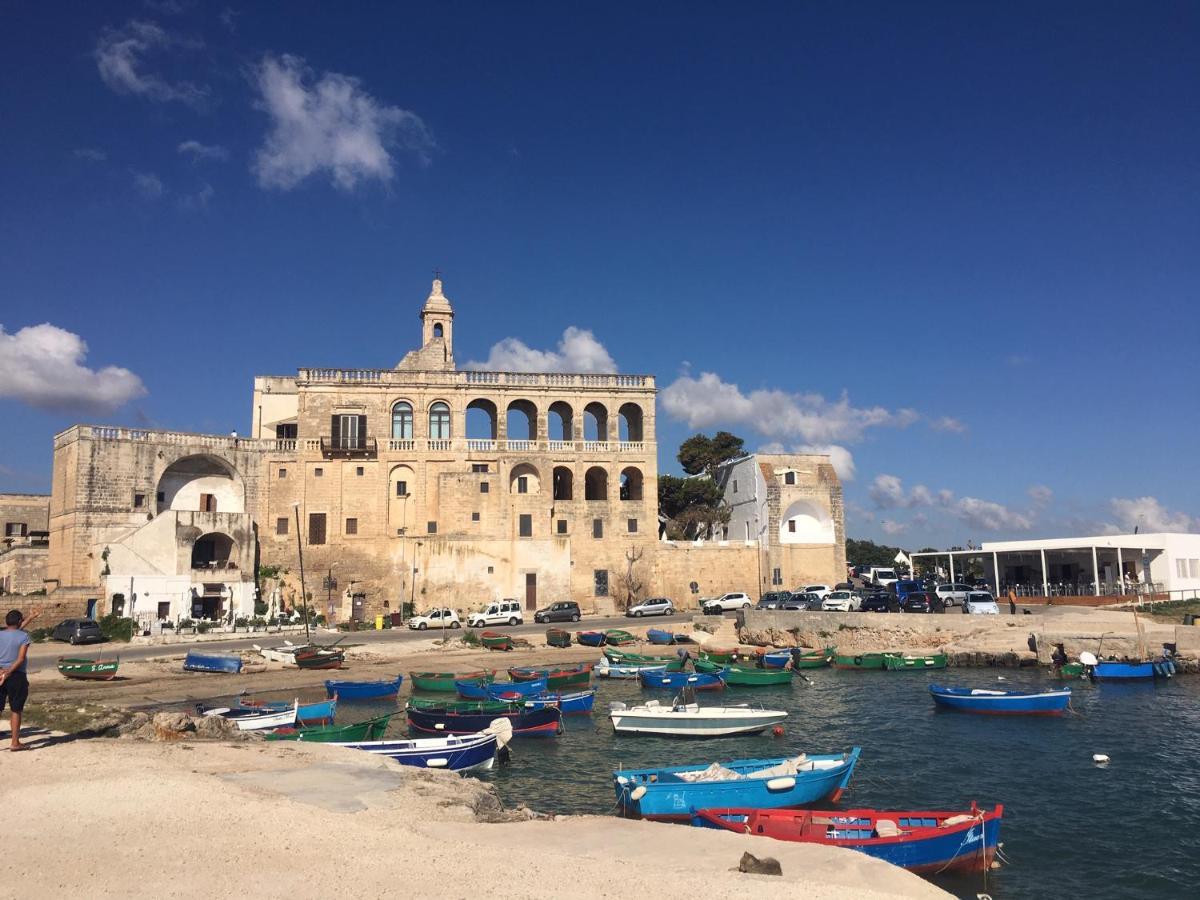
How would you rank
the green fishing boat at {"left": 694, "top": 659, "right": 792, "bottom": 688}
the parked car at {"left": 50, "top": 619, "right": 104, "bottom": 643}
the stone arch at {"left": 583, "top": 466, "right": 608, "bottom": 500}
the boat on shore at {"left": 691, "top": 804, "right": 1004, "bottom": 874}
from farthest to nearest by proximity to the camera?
1. the stone arch at {"left": 583, "top": 466, "right": 608, "bottom": 500}
2. the parked car at {"left": 50, "top": 619, "right": 104, "bottom": 643}
3. the green fishing boat at {"left": 694, "top": 659, "right": 792, "bottom": 688}
4. the boat on shore at {"left": 691, "top": 804, "right": 1004, "bottom": 874}

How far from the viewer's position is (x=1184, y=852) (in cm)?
1553

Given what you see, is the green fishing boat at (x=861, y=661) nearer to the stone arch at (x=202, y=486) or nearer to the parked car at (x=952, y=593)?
the parked car at (x=952, y=593)

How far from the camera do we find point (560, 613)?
46719 mm

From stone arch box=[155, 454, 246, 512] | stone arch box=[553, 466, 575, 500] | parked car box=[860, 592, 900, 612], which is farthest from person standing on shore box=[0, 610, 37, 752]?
stone arch box=[553, 466, 575, 500]

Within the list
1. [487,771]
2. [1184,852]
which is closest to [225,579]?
[487,771]

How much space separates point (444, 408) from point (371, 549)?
9570 mm

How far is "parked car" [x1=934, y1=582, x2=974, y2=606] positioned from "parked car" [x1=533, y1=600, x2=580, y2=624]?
19288 mm

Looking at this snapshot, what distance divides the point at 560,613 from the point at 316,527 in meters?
15.2

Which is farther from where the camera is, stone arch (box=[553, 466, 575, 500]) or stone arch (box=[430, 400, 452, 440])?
stone arch (box=[553, 466, 575, 500])

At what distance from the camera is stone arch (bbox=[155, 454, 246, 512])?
4747 cm

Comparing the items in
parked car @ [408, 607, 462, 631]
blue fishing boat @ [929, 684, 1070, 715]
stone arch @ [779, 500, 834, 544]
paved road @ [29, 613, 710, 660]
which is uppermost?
stone arch @ [779, 500, 834, 544]

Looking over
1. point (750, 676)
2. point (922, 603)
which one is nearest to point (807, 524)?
point (922, 603)

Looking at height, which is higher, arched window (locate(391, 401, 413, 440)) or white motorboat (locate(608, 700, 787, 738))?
arched window (locate(391, 401, 413, 440))

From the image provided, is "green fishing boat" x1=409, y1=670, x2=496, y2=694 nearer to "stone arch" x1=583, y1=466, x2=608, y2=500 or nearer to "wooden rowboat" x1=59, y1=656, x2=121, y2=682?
"wooden rowboat" x1=59, y1=656, x2=121, y2=682
